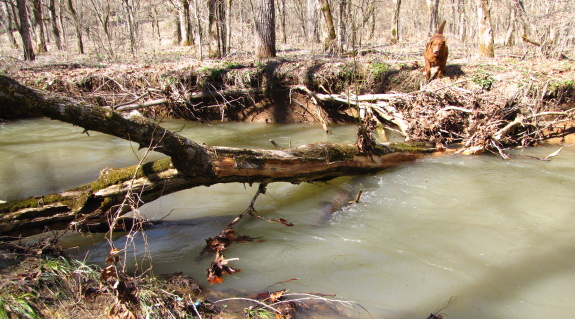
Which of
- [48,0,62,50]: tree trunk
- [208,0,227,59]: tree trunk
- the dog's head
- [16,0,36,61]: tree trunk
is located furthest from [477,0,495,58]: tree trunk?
[48,0,62,50]: tree trunk

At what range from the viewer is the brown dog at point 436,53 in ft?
26.2

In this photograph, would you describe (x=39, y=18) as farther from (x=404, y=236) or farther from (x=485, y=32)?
(x=404, y=236)

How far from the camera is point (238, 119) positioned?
1091 cm

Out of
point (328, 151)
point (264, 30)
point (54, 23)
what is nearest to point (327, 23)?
point (264, 30)

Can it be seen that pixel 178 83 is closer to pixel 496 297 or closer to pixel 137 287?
pixel 137 287

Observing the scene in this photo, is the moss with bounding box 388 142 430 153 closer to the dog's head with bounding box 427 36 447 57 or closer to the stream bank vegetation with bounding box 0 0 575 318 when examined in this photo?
the stream bank vegetation with bounding box 0 0 575 318

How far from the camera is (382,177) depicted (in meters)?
5.73

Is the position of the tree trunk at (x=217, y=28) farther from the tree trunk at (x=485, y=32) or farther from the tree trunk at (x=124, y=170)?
the tree trunk at (x=124, y=170)

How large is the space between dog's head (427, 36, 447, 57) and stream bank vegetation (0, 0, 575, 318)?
0.70 metres

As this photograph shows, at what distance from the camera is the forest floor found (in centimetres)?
279

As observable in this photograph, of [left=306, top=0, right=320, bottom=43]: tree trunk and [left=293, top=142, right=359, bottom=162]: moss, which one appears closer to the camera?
[left=293, top=142, right=359, bottom=162]: moss

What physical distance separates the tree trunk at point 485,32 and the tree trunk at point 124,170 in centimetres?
826

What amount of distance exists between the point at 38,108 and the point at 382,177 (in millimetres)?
4477

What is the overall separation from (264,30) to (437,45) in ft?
19.0
